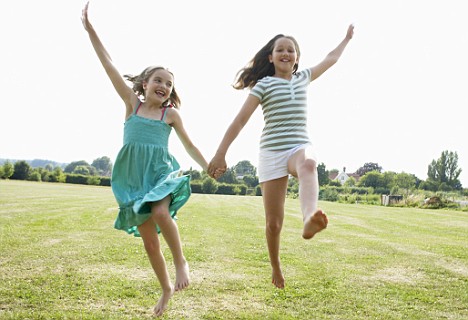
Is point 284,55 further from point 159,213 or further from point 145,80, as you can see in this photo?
point 159,213

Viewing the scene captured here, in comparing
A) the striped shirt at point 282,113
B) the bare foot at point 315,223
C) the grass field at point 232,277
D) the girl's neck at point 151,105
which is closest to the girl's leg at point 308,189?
the bare foot at point 315,223

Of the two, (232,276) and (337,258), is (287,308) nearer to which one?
(232,276)

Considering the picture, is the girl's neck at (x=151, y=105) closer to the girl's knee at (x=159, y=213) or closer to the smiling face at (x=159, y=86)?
the smiling face at (x=159, y=86)

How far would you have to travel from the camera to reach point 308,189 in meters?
3.17

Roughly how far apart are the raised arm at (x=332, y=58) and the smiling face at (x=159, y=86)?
4.27 feet

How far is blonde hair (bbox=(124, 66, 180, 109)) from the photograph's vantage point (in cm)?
406

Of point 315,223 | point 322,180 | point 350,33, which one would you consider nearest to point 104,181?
point 322,180

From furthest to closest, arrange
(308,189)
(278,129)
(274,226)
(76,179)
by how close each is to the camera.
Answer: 1. (76,179)
2. (274,226)
3. (278,129)
4. (308,189)

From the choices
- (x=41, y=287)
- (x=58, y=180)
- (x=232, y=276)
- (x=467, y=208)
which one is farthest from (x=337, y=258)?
(x=58, y=180)

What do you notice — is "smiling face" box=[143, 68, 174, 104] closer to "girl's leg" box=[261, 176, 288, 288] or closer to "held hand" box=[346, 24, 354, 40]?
"girl's leg" box=[261, 176, 288, 288]

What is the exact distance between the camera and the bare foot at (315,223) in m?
2.86

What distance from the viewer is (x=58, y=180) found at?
57.1 metres

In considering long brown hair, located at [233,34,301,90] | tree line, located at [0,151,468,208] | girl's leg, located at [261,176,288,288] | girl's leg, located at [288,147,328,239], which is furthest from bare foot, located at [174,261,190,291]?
tree line, located at [0,151,468,208]

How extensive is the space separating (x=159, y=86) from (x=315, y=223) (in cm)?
190
